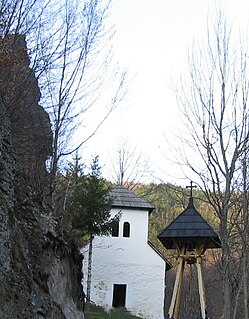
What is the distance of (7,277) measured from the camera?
3992mm

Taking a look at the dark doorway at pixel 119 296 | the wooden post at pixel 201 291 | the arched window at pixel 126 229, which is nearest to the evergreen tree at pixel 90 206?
the dark doorway at pixel 119 296

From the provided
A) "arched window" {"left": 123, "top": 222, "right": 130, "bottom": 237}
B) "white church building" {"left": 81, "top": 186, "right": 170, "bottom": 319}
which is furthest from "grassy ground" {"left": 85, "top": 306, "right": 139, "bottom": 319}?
"arched window" {"left": 123, "top": 222, "right": 130, "bottom": 237}

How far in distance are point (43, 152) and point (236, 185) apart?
4991 millimetres

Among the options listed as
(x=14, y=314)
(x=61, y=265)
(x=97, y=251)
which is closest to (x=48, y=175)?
(x=61, y=265)

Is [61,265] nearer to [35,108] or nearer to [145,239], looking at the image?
[35,108]

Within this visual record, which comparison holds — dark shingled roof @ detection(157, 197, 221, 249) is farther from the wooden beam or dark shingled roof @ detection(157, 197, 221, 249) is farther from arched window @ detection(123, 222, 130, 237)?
arched window @ detection(123, 222, 130, 237)

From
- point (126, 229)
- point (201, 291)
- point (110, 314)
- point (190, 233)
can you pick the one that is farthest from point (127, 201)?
point (201, 291)

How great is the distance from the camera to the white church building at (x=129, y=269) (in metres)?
25.4

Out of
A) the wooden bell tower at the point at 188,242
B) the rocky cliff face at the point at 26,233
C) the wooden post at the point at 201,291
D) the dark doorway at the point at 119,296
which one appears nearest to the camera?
the rocky cliff face at the point at 26,233

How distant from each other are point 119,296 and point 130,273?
1.34m

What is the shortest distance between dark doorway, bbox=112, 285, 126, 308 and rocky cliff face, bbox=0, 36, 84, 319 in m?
16.1

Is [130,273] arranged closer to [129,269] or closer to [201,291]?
[129,269]

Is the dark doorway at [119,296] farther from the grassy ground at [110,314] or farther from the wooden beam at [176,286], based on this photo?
the wooden beam at [176,286]

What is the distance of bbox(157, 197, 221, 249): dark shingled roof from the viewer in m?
12.2
